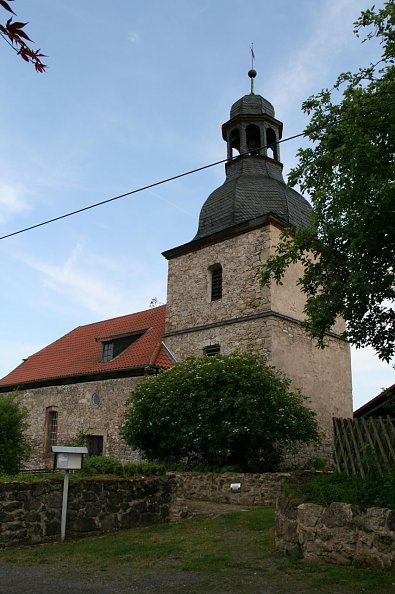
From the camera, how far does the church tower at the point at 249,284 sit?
18.6 m

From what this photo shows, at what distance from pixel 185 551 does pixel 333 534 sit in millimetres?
2312

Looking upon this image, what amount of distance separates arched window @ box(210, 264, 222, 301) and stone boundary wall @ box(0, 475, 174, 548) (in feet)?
34.3

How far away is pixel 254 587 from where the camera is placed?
588 centimetres

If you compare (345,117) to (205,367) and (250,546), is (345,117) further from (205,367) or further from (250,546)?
(205,367)

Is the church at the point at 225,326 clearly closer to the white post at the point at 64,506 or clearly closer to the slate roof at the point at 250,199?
the slate roof at the point at 250,199

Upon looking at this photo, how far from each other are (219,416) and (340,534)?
891 centimetres

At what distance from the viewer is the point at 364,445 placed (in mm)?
7766

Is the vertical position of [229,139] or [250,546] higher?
[229,139]

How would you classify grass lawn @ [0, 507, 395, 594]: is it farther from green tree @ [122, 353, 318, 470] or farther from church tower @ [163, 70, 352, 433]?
church tower @ [163, 70, 352, 433]

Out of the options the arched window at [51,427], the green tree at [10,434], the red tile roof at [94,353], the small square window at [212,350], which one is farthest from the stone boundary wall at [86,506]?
the arched window at [51,427]

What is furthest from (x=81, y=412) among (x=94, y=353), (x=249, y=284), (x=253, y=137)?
(x=253, y=137)

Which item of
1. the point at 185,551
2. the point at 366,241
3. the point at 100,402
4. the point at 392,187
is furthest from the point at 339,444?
the point at 100,402

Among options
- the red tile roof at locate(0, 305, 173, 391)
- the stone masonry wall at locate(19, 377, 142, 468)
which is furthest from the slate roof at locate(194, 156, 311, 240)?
the stone masonry wall at locate(19, 377, 142, 468)

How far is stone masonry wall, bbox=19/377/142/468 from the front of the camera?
65.9ft
